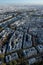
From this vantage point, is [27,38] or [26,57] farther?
[27,38]

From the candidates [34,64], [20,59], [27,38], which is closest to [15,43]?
[27,38]

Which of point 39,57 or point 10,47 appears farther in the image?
point 10,47

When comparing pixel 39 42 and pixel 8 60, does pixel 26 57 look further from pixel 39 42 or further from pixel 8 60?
pixel 39 42

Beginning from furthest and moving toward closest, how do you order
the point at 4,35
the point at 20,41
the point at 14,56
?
1. the point at 4,35
2. the point at 20,41
3. the point at 14,56

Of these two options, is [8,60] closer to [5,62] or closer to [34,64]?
[5,62]

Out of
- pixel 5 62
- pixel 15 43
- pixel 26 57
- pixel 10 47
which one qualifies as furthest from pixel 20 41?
pixel 5 62

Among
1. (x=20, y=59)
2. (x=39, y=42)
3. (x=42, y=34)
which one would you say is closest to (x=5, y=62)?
(x=20, y=59)

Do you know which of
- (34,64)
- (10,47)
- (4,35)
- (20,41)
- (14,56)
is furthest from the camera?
(4,35)

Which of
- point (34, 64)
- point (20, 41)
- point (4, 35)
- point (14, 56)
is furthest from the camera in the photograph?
point (4, 35)

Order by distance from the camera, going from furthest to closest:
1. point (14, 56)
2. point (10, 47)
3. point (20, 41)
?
1. point (20, 41)
2. point (10, 47)
3. point (14, 56)
